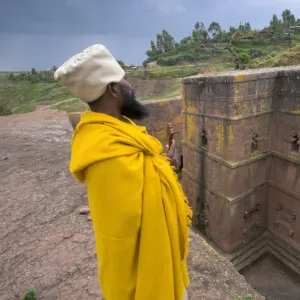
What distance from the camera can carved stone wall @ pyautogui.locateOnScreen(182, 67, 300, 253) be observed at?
22.4 ft

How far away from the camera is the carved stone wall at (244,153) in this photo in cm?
681

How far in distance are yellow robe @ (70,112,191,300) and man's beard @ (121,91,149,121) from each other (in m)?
0.04

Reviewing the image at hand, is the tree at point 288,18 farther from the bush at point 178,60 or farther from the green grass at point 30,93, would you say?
the green grass at point 30,93

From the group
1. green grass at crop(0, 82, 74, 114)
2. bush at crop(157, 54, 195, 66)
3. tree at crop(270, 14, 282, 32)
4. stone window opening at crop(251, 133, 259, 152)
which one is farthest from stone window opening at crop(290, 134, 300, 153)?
tree at crop(270, 14, 282, 32)

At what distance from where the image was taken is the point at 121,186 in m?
1.26

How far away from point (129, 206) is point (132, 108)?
1.84 ft

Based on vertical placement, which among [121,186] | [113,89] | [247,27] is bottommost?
[121,186]

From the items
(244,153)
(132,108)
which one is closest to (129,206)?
(132,108)

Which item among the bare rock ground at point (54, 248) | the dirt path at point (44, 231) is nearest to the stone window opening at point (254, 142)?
the bare rock ground at point (54, 248)

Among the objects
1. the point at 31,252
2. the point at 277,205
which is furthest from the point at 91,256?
the point at 277,205

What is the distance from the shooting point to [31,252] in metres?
3.16

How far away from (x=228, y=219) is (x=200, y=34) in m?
42.6

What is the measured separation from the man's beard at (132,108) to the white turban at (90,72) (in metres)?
0.13

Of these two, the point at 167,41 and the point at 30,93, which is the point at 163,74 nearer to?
the point at 30,93
